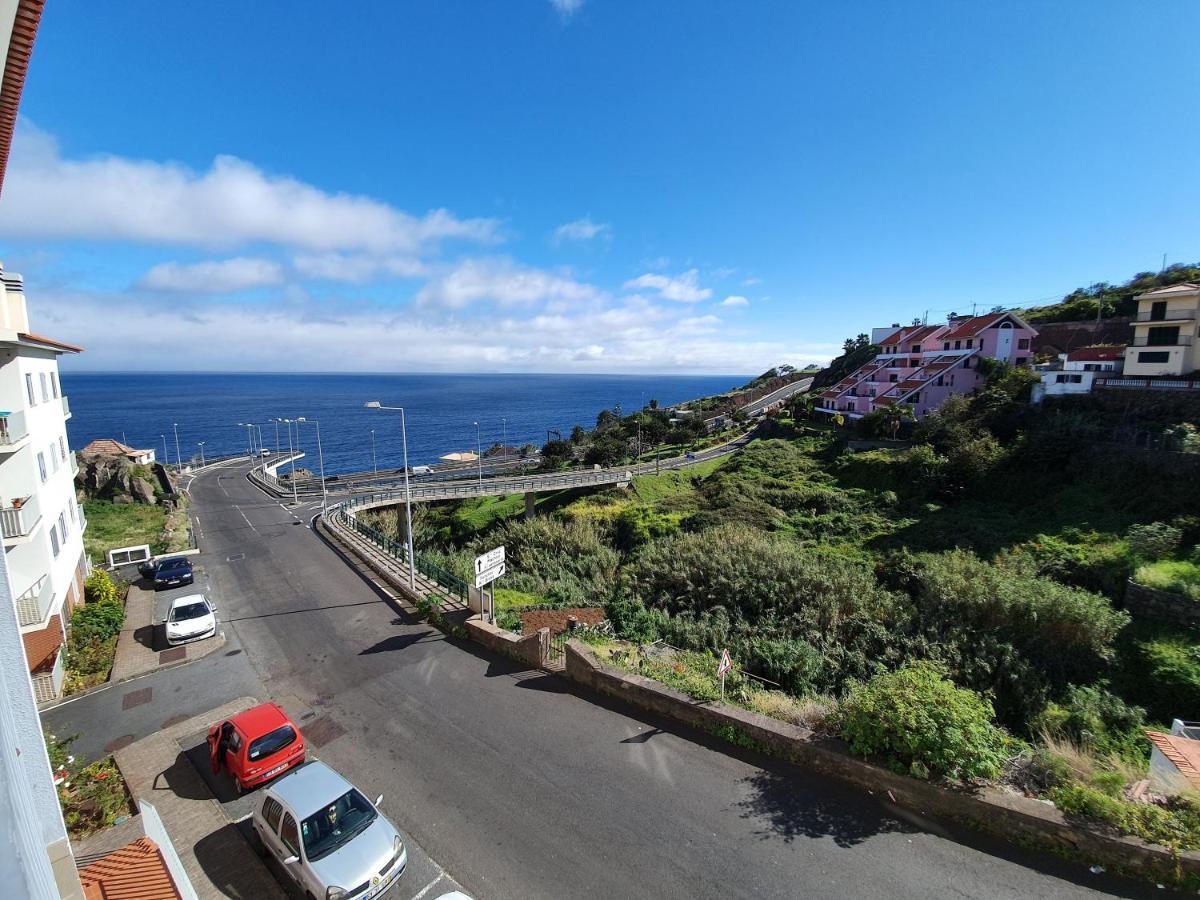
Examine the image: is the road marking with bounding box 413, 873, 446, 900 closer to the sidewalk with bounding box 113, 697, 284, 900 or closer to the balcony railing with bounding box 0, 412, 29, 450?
the sidewalk with bounding box 113, 697, 284, 900

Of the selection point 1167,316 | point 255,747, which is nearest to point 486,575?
point 255,747

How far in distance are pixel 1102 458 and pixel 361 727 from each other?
40266mm

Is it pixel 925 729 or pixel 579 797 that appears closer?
pixel 925 729

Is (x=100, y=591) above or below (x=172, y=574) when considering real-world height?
above

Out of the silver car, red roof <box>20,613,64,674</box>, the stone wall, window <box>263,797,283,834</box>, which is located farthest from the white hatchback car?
the stone wall

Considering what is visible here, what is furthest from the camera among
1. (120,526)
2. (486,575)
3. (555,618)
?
(120,526)

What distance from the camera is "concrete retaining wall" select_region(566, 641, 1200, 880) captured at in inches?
260

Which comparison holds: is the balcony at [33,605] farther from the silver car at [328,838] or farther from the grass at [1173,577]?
the grass at [1173,577]

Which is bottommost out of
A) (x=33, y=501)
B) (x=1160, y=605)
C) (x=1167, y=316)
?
(x=1160, y=605)

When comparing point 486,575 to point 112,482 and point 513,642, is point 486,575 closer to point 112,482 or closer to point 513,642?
point 513,642

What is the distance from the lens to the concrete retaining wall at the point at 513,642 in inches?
523

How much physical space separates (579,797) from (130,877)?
19.3 feet

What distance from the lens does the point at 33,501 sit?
1561 cm

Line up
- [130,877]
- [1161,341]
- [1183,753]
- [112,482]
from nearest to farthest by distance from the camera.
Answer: [130,877]
[1183,753]
[1161,341]
[112,482]
